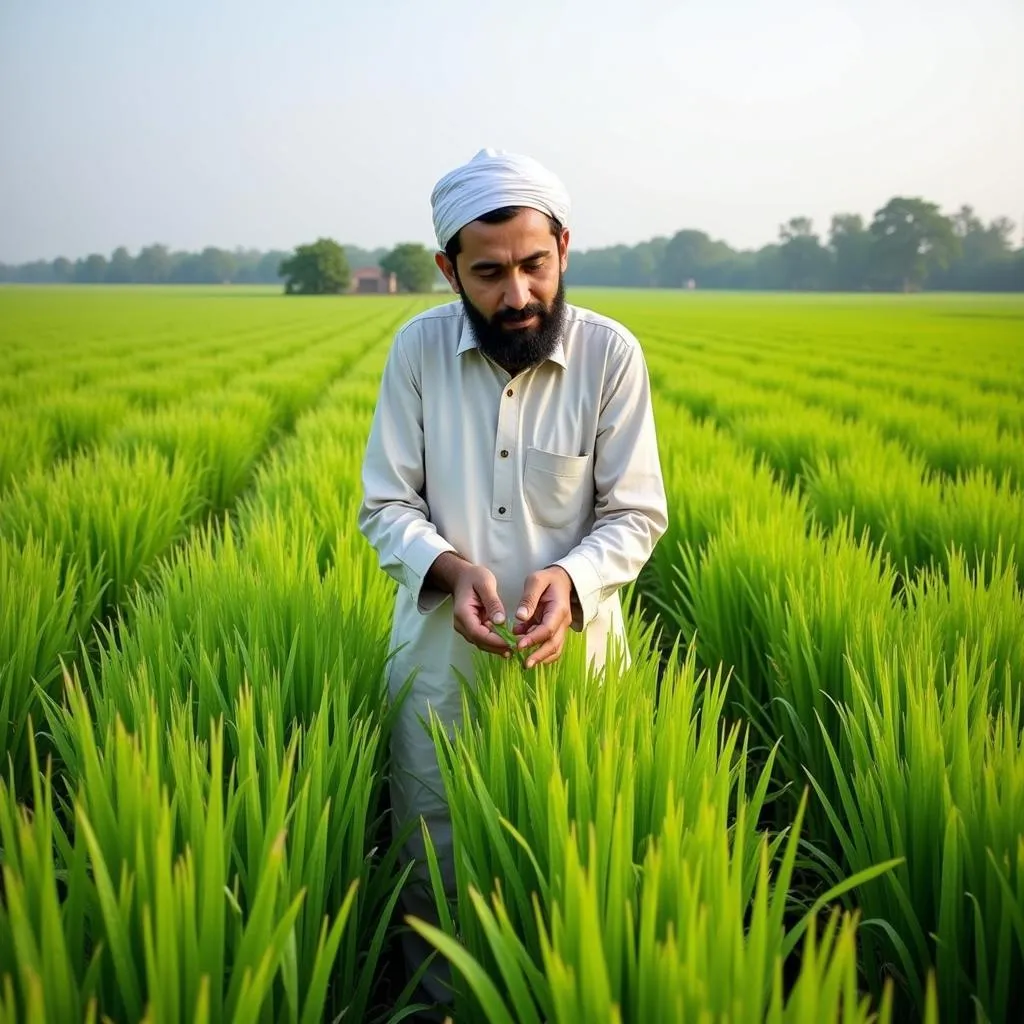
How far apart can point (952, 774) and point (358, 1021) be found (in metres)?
0.84

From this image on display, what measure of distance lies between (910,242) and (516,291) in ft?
199

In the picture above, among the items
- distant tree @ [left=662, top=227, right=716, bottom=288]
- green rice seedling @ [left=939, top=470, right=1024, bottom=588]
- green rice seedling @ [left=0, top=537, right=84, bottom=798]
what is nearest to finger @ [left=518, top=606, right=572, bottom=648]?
green rice seedling @ [left=0, top=537, right=84, bottom=798]

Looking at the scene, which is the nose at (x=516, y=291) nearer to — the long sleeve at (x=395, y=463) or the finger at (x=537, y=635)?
the long sleeve at (x=395, y=463)

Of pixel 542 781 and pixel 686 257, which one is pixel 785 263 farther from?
pixel 542 781

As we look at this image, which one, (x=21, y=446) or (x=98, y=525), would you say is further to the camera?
(x=21, y=446)

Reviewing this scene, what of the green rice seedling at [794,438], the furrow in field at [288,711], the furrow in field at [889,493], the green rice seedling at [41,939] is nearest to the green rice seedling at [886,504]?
the furrow in field at [889,493]

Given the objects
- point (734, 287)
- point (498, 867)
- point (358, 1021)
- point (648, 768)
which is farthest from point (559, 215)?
point (734, 287)

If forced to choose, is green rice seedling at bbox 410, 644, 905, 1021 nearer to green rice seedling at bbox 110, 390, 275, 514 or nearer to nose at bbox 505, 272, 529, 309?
nose at bbox 505, 272, 529, 309

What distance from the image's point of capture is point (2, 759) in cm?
150

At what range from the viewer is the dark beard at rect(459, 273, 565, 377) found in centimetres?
130

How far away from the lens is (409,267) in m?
71.8

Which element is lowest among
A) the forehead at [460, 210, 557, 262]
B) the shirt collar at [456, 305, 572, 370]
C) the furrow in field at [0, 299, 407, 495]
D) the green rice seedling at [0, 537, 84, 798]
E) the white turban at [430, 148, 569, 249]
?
the green rice seedling at [0, 537, 84, 798]

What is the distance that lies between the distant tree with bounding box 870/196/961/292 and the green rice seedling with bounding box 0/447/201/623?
5693 centimetres

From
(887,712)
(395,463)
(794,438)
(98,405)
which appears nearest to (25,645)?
(395,463)
